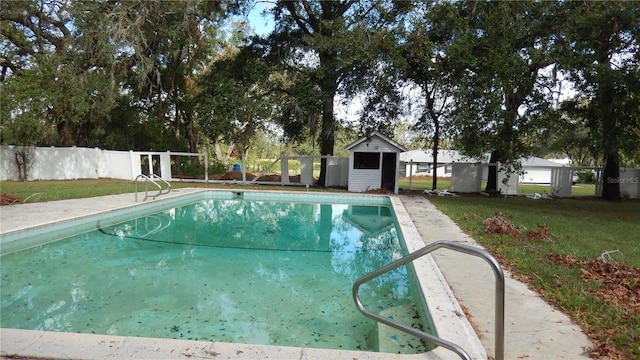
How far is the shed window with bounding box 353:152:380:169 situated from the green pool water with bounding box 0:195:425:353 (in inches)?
281

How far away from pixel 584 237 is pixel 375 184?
30.7 feet

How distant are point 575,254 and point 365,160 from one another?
10823 millimetres

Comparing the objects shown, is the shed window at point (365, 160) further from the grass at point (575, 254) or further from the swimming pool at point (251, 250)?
the grass at point (575, 254)

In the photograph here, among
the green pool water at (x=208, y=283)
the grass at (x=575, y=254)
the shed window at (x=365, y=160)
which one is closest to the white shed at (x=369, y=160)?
the shed window at (x=365, y=160)

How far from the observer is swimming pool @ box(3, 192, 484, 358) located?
12.4ft

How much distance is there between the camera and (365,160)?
15.8m

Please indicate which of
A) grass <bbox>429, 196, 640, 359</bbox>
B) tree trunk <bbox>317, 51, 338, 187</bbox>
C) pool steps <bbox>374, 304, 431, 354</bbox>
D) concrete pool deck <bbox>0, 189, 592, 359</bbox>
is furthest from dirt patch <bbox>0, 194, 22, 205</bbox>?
grass <bbox>429, 196, 640, 359</bbox>

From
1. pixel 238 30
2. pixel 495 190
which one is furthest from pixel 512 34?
pixel 238 30

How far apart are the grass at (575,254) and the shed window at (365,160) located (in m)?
5.67

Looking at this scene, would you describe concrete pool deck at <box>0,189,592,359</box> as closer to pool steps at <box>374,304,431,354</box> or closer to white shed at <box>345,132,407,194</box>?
pool steps at <box>374,304,431,354</box>

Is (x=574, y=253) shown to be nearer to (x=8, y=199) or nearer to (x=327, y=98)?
(x=327, y=98)

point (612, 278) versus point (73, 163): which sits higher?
point (73, 163)

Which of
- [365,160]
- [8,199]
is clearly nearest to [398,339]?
[8,199]

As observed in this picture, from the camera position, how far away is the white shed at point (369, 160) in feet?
50.1
